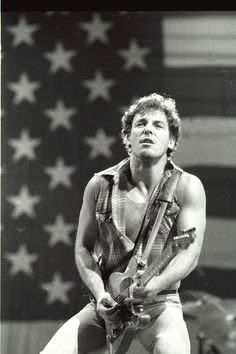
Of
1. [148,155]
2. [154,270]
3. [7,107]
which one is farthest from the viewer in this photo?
[7,107]

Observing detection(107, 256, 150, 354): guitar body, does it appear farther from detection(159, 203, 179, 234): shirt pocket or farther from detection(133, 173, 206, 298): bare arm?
detection(159, 203, 179, 234): shirt pocket

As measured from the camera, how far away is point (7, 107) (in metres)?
4.40

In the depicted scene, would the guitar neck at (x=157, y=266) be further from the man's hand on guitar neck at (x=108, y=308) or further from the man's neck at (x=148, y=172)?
the man's neck at (x=148, y=172)

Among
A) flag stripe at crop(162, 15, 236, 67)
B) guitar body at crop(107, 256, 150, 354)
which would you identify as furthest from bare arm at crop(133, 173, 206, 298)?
flag stripe at crop(162, 15, 236, 67)

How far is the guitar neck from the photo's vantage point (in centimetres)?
319

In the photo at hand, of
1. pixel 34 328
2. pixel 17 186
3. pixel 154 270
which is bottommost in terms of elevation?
pixel 34 328

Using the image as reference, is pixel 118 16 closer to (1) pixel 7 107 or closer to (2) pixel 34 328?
(1) pixel 7 107

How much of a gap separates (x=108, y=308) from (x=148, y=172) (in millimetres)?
857

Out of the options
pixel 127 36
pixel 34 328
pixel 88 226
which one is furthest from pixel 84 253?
pixel 127 36

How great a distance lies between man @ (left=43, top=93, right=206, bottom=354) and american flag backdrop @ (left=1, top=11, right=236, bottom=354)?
1.63 feet

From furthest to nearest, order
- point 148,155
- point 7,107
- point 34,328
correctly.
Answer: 1. point 7,107
2. point 34,328
3. point 148,155

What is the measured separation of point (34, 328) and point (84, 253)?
32.0 inches

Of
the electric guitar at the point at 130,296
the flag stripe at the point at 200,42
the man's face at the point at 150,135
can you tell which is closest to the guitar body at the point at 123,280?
the electric guitar at the point at 130,296

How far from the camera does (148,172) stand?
3660mm
